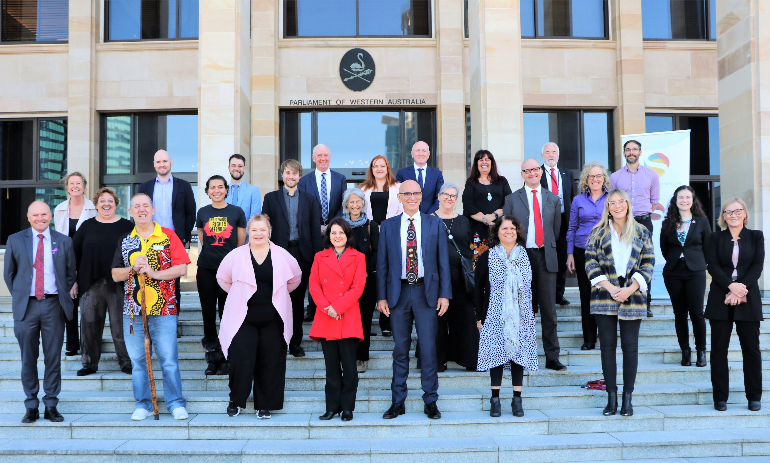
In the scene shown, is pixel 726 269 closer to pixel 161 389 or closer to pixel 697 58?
pixel 161 389

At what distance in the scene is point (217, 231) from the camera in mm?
6750

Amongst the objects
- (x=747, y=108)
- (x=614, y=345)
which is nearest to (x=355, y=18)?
(x=747, y=108)

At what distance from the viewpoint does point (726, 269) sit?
20.4ft

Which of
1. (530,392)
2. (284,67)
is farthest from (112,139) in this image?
(530,392)

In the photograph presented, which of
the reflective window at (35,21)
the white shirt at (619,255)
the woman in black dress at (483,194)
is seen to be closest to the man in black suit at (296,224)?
the woman in black dress at (483,194)

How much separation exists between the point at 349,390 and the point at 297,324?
4.29 feet

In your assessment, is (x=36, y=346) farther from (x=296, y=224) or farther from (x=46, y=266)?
(x=296, y=224)

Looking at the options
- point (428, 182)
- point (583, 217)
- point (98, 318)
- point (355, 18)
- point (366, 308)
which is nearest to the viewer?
point (366, 308)

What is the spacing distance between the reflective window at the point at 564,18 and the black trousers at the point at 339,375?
32.8 feet

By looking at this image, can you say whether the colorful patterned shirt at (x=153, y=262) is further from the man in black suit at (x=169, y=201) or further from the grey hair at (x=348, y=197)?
the grey hair at (x=348, y=197)

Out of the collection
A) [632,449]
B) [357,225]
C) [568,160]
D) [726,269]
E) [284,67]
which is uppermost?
[284,67]

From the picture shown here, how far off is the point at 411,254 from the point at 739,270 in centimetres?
323

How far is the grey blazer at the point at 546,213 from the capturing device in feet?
22.6

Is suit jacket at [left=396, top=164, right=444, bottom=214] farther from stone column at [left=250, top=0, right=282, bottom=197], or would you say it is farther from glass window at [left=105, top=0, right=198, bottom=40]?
glass window at [left=105, top=0, right=198, bottom=40]
